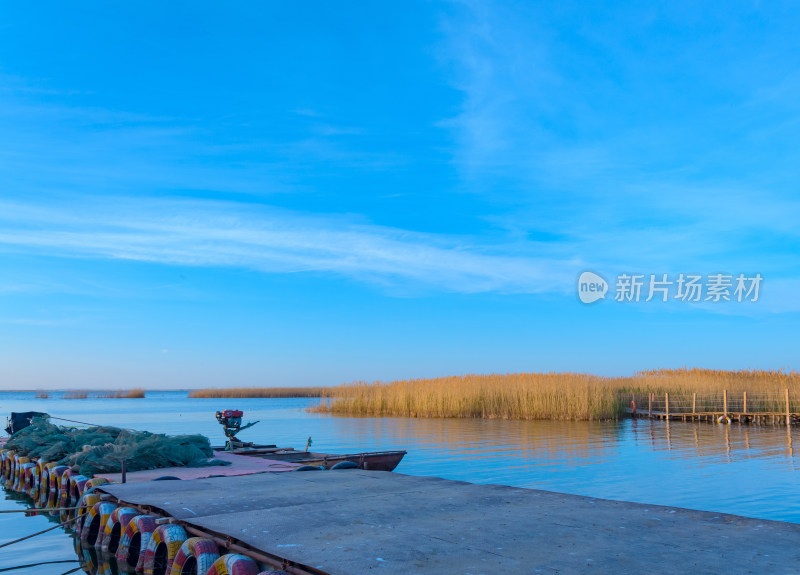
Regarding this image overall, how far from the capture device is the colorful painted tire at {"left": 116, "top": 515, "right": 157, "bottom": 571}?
6.21 meters

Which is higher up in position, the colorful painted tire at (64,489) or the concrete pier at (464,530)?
the concrete pier at (464,530)

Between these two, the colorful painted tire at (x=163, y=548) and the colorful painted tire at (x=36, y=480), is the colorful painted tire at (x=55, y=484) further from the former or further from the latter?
the colorful painted tire at (x=163, y=548)

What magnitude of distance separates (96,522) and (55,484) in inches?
152

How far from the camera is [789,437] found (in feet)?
68.2

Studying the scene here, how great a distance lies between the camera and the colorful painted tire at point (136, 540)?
6.21 metres

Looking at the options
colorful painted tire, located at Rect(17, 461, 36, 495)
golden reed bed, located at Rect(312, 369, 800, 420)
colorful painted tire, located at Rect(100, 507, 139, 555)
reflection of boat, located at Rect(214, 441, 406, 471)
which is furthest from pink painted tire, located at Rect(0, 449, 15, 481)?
golden reed bed, located at Rect(312, 369, 800, 420)

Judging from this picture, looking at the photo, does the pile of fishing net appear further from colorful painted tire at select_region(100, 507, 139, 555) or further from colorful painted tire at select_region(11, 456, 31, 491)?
colorful painted tire at select_region(100, 507, 139, 555)

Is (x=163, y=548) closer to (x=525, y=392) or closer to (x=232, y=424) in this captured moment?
(x=232, y=424)

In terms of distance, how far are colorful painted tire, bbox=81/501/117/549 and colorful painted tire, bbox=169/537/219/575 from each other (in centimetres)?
216

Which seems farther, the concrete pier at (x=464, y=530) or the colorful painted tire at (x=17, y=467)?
the colorful painted tire at (x=17, y=467)

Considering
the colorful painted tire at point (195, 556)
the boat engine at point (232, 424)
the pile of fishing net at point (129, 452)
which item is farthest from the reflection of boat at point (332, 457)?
the colorful painted tire at point (195, 556)

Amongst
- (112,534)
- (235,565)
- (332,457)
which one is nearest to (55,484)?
(112,534)

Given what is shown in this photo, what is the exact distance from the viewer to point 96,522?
750 cm

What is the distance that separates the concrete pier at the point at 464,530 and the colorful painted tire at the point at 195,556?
0.47 feet
